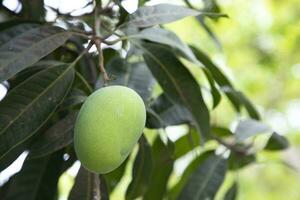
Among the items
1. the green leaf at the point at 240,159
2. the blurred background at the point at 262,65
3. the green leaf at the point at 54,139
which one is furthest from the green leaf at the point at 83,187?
the blurred background at the point at 262,65

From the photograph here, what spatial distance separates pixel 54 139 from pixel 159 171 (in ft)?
1.04

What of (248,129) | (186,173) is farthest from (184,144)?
(248,129)

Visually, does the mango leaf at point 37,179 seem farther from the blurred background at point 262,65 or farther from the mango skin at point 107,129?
the blurred background at point 262,65

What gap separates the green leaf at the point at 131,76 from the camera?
A: 989 mm

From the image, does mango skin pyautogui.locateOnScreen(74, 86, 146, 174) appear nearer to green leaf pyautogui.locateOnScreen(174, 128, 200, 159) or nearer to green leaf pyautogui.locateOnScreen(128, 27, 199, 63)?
green leaf pyautogui.locateOnScreen(128, 27, 199, 63)

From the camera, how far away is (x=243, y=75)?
398 cm

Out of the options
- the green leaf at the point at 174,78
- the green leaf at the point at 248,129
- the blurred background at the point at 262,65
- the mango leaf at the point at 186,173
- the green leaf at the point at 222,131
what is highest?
the green leaf at the point at 174,78

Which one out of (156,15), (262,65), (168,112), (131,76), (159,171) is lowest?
(262,65)

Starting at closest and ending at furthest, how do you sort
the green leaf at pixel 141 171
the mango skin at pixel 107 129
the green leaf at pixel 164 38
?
the mango skin at pixel 107 129 → the green leaf at pixel 164 38 → the green leaf at pixel 141 171

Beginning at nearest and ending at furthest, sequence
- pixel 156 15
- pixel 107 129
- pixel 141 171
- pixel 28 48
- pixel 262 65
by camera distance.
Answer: pixel 107 129 < pixel 28 48 < pixel 156 15 < pixel 141 171 < pixel 262 65

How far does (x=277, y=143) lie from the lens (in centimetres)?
130

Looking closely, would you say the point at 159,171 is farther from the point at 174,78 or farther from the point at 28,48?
the point at 28,48

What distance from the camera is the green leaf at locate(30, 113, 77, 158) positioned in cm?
88

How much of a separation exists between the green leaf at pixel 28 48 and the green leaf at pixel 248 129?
40 centimetres
